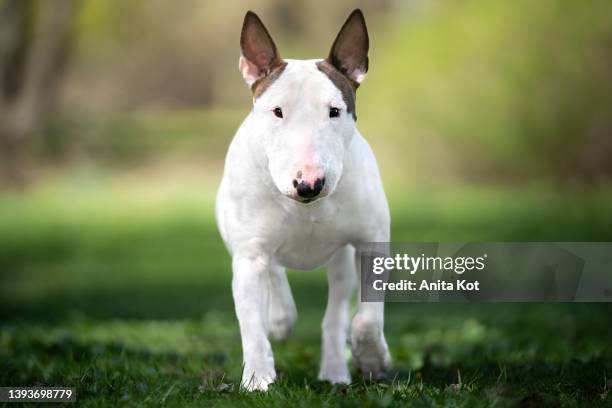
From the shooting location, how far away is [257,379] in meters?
4.37

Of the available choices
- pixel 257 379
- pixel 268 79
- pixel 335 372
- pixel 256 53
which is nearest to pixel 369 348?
pixel 335 372

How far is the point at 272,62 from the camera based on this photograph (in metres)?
4.37

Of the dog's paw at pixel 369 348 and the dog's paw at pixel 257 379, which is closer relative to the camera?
the dog's paw at pixel 257 379

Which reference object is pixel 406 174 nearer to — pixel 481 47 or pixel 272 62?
pixel 481 47

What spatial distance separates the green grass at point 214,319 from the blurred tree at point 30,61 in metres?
1.88

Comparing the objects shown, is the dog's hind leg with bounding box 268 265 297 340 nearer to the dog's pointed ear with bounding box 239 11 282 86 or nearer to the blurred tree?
the dog's pointed ear with bounding box 239 11 282 86

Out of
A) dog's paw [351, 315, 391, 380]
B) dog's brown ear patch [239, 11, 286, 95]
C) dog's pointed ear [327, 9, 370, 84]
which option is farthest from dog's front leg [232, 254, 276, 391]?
dog's pointed ear [327, 9, 370, 84]

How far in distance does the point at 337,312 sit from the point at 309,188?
1333 mm

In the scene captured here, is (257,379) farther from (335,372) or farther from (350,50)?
(350,50)

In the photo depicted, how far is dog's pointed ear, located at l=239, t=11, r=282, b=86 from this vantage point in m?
4.36

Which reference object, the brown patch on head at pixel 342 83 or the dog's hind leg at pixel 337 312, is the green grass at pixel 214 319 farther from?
the brown patch on head at pixel 342 83

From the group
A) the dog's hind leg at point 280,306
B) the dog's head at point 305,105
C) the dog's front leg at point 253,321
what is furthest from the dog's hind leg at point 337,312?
the dog's head at point 305,105

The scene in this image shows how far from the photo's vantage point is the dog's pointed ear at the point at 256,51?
436cm

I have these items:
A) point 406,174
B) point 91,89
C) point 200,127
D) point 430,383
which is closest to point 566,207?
point 406,174
